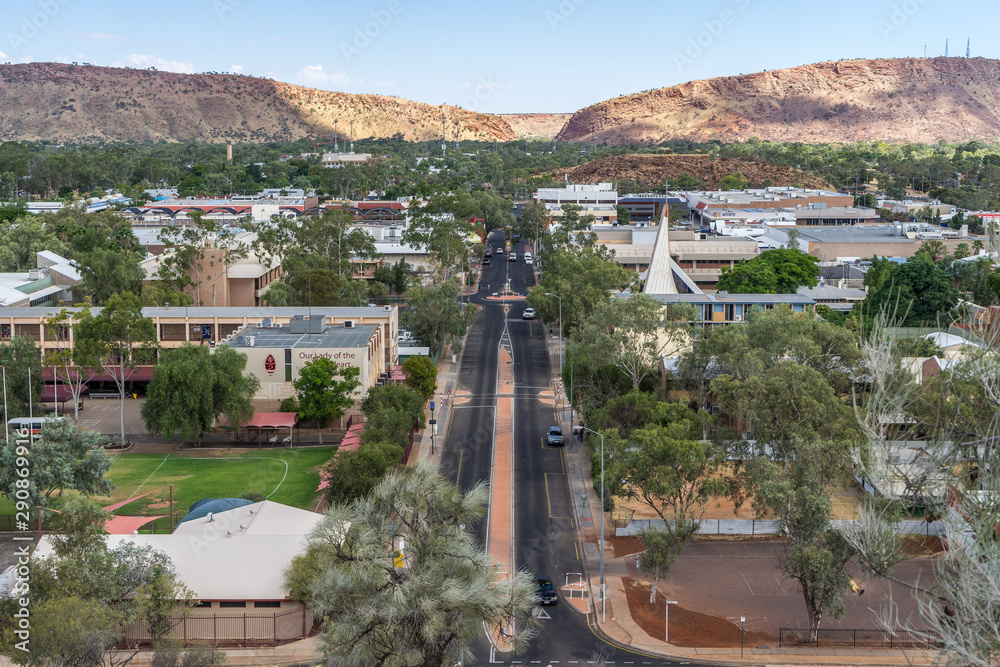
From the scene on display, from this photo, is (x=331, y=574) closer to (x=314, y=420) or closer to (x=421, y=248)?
(x=314, y=420)

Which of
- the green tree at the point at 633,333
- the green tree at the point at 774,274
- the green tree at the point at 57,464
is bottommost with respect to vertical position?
the green tree at the point at 57,464

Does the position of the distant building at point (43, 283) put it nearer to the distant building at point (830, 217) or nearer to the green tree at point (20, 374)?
the green tree at point (20, 374)

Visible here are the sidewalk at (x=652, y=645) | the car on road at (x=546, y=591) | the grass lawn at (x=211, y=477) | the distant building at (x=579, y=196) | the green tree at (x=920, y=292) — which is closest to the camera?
the sidewalk at (x=652, y=645)

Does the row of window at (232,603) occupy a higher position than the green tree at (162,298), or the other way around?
the green tree at (162,298)

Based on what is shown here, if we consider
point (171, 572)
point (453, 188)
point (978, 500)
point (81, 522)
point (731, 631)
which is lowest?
point (731, 631)

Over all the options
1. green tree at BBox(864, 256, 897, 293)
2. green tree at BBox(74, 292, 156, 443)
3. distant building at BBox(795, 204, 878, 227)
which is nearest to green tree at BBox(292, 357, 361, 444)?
green tree at BBox(74, 292, 156, 443)

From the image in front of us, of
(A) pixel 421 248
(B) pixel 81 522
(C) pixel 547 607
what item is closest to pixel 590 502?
(C) pixel 547 607

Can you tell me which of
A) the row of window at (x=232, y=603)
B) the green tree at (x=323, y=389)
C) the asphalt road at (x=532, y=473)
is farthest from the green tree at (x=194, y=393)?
the row of window at (x=232, y=603)
